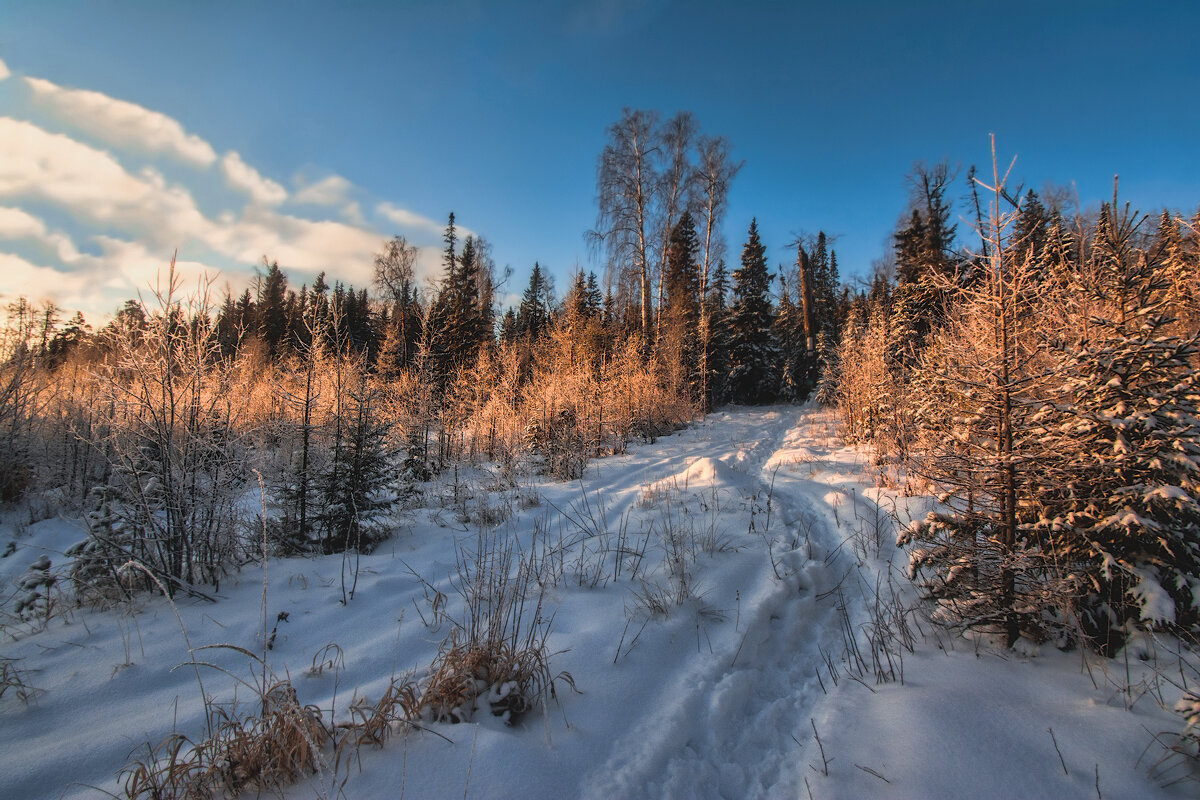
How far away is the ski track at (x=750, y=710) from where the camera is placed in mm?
1693

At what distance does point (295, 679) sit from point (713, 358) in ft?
60.5

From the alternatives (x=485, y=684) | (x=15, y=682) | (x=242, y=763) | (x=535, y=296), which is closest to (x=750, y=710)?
(x=485, y=684)

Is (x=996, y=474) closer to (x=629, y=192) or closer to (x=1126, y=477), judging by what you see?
(x=1126, y=477)

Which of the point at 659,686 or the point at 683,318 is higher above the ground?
the point at 683,318

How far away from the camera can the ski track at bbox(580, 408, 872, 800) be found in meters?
1.69

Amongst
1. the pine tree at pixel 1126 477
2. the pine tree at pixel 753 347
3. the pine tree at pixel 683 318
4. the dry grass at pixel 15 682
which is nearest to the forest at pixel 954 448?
the pine tree at pixel 1126 477

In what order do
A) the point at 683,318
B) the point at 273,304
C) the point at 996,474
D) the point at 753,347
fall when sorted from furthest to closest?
the point at 273,304 < the point at 753,347 < the point at 683,318 < the point at 996,474

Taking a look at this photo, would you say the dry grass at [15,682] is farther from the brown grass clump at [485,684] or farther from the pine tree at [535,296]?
the pine tree at [535,296]

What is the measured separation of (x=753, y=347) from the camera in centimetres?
1927

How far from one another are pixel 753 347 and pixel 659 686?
18648 mm

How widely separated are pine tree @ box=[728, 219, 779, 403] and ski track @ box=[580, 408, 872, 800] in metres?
16.6

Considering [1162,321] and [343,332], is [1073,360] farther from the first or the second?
[343,332]

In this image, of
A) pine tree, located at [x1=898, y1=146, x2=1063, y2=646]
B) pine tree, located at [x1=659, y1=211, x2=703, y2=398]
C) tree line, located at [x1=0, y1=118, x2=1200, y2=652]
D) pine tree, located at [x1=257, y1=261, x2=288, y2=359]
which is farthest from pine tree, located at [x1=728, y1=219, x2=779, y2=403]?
pine tree, located at [x1=257, y1=261, x2=288, y2=359]

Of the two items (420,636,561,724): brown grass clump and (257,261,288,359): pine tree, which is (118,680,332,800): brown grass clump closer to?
(420,636,561,724): brown grass clump
